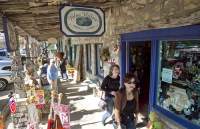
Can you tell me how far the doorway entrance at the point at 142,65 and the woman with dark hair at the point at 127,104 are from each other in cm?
207

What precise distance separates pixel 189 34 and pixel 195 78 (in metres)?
0.73

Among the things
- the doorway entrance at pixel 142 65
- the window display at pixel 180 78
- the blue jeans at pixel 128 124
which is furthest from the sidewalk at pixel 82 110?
the window display at pixel 180 78

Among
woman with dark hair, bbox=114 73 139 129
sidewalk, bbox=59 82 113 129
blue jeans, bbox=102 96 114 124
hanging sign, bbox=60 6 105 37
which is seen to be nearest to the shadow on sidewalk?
sidewalk, bbox=59 82 113 129

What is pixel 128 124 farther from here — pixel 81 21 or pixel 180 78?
pixel 81 21

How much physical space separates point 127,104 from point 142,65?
3.30 m

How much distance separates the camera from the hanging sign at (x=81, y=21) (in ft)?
13.6

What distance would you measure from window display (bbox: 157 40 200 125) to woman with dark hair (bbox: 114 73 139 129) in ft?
2.61

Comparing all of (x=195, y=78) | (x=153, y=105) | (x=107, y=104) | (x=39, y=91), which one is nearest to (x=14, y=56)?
(x=39, y=91)

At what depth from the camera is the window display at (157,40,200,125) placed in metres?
3.60

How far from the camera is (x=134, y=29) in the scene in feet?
16.5

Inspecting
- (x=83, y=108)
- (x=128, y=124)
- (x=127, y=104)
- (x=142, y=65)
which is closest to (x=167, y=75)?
(x=127, y=104)

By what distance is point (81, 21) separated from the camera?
4375 millimetres

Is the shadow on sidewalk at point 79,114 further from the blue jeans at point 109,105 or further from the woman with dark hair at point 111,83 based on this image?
the woman with dark hair at point 111,83

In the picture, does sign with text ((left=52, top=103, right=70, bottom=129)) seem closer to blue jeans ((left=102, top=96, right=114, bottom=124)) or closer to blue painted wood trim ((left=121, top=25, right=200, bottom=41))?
blue jeans ((left=102, top=96, right=114, bottom=124))
